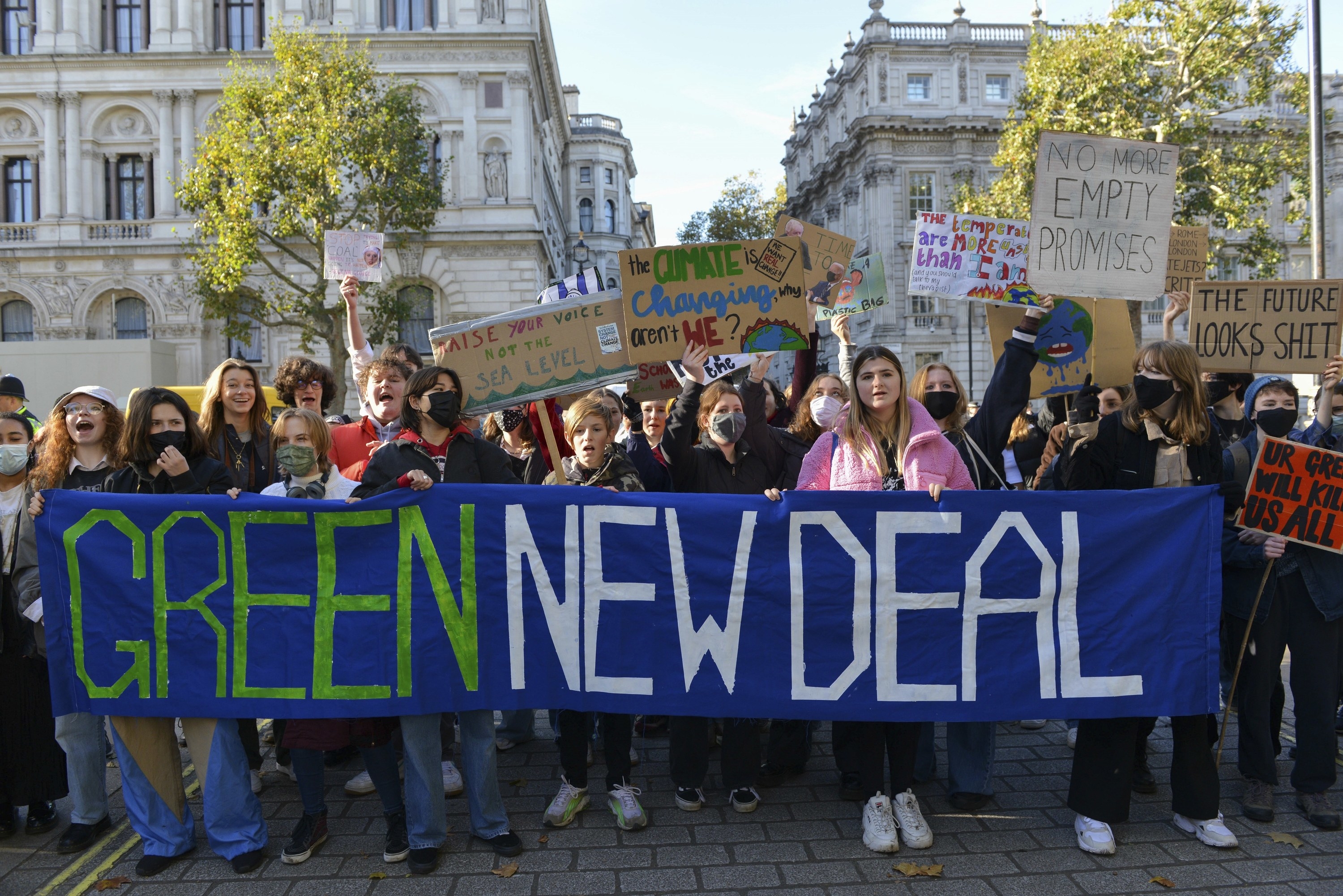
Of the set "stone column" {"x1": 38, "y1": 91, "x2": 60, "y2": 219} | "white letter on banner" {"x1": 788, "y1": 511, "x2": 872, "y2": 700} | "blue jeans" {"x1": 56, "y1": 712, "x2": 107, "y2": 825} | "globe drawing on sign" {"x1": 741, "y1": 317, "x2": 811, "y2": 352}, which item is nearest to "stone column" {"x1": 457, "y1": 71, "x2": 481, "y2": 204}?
"stone column" {"x1": 38, "y1": 91, "x2": 60, "y2": 219}

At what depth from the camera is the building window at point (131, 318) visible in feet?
117

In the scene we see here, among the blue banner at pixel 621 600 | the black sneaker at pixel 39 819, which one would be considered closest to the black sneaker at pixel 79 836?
the black sneaker at pixel 39 819

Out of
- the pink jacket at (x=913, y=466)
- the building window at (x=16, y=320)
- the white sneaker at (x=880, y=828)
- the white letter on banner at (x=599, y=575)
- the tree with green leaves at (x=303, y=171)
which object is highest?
the tree with green leaves at (x=303, y=171)

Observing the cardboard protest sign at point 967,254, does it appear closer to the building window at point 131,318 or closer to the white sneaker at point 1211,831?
the white sneaker at point 1211,831

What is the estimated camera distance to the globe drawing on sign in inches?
203

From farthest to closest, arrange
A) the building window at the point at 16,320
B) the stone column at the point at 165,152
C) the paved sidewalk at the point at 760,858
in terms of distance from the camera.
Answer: the building window at the point at 16,320
the stone column at the point at 165,152
the paved sidewalk at the point at 760,858

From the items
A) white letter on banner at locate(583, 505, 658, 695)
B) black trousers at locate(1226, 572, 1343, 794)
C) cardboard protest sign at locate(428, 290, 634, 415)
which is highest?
cardboard protest sign at locate(428, 290, 634, 415)

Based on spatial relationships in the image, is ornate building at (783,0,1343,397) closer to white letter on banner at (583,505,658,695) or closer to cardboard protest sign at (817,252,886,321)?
cardboard protest sign at (817,252,886,321)

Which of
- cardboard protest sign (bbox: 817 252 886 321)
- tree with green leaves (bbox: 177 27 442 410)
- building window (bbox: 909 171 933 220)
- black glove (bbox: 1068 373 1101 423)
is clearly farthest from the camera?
building window (bbox: 909 171 933 220)

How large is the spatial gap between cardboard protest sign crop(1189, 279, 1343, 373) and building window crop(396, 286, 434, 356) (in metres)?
31.3

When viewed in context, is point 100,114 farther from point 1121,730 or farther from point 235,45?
point 1121,730

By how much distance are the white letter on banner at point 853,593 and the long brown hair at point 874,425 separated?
37 centimetres

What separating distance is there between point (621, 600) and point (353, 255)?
14.5 ft

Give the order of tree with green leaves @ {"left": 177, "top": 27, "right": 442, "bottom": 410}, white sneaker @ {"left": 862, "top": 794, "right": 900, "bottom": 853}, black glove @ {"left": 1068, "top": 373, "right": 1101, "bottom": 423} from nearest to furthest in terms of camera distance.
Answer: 1. white sneaker @ {"left": 862, "top": 794, "right": 900, "bottom": 853}
2. black glove @ {"left": 1068, "top": 373, "right": 1101, "bottom": 423}
3. tree with green leaves @ {"left": 177, "top": 27, "right": 442, "bottom": 410}
